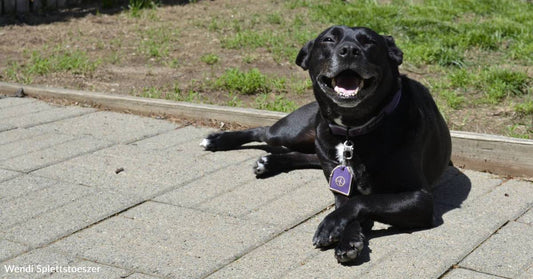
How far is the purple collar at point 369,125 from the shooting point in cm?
454

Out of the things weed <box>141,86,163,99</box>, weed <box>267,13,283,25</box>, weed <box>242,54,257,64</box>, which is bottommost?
weed <box>141,86,163,99</box>

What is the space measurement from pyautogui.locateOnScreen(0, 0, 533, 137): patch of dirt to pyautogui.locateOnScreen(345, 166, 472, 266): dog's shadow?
2.59 ft

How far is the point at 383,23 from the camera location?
9453 mm

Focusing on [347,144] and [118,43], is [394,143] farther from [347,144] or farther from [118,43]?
[118,43]

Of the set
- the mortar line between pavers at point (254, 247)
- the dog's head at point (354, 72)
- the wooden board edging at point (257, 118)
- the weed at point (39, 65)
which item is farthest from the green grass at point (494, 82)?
the weed at point (39, 65)

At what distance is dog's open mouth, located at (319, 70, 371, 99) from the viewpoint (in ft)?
14.9

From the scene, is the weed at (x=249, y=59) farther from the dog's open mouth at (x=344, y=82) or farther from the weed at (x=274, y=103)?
the dog's open mouth at (x=344, y=82)

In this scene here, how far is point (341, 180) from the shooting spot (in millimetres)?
4602

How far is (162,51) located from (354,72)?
475 centimetres

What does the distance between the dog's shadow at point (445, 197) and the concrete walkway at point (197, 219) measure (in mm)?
12

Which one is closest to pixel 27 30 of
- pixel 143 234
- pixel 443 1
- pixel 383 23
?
pixel 383 23

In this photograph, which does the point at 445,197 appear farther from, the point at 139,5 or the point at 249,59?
the point at 139,5

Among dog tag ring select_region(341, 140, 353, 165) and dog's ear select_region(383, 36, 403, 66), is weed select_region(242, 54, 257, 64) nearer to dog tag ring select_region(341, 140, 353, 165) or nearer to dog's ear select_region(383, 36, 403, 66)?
dog's ear select_region(383, 36, 403, 66)

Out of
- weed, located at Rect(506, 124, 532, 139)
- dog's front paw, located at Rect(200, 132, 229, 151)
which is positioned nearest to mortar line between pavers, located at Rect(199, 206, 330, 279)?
dog's front paw, located at Rect(200, 132, 229, 151)
